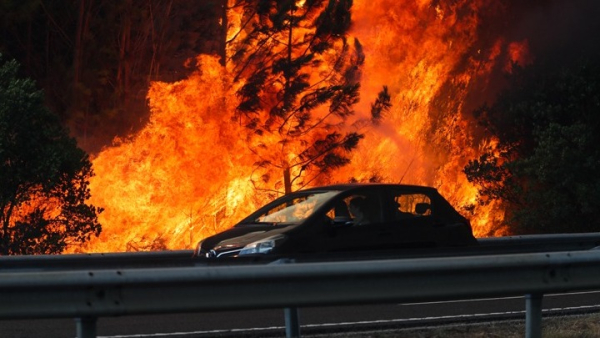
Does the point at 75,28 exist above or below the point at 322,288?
above

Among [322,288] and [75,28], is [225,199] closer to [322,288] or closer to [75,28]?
[75,28]

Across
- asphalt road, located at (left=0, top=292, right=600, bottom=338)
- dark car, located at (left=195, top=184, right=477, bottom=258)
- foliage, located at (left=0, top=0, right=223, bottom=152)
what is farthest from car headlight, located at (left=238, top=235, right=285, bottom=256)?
foliage, located at (left=0, top=0, right=223, bottom=152)

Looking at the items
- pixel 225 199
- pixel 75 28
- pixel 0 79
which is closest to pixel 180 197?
pixel 225 199

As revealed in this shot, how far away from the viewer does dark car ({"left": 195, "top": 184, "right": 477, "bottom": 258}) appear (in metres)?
11.3

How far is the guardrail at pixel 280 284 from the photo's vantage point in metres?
6.12

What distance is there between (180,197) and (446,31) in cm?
960

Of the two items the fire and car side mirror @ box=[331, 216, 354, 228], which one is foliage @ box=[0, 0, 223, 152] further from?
car side mirror @ box=[331, 216, 354, 228]

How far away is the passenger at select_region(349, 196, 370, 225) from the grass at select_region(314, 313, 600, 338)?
2.41 meters

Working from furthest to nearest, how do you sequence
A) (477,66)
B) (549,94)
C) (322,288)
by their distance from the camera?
(477,66) < (549,94) < (322,288)

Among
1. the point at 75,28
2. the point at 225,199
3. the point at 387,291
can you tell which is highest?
the point at 75,28

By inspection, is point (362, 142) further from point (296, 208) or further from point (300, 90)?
point (296, 208)

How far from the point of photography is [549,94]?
2839 cm

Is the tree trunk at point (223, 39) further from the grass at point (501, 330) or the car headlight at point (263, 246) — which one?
the grass at point (501, 330)

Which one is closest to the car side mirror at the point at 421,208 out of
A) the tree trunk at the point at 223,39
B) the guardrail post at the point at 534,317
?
the guardrail post at the point at 534,317
